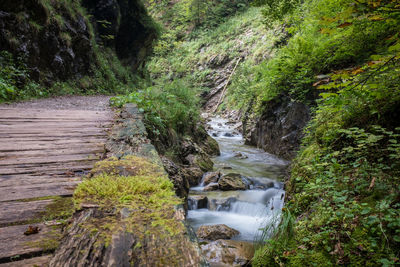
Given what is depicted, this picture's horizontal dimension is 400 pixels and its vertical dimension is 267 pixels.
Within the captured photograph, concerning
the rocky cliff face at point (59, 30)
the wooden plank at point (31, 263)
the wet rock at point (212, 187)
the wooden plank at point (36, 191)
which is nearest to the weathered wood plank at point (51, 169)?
the wooden plank at point (36, 191)

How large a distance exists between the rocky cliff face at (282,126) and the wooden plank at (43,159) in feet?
20.1

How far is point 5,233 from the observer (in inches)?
46.3

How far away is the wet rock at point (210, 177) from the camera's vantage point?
6277 millimetres

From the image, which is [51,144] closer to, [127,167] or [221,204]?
[127,167]

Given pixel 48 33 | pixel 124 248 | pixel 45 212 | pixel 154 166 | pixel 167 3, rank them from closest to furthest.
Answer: pixel 124 248 < pixel 45 212 < pixel 154 166 < pixel 48 33 < pixel 167 3

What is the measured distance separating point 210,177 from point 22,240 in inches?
215

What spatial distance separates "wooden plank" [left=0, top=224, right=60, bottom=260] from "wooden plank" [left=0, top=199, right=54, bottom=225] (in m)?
0.10

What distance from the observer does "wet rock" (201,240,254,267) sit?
335 centimetres

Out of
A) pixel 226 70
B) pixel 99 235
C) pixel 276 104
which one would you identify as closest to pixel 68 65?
pixel 276 104

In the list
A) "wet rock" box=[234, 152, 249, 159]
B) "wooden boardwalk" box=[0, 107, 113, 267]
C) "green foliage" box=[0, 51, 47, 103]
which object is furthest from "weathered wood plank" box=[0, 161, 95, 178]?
"wet rock" box=[234, 152, 249, 159]

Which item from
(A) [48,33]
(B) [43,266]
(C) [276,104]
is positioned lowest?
(B) [43,266]

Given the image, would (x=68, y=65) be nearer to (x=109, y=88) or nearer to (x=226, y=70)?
(x=109, y=88)

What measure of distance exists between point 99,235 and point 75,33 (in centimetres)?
1474

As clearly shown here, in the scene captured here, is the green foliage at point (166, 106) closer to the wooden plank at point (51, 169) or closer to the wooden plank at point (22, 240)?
the wooden plank at point (51, 169)
